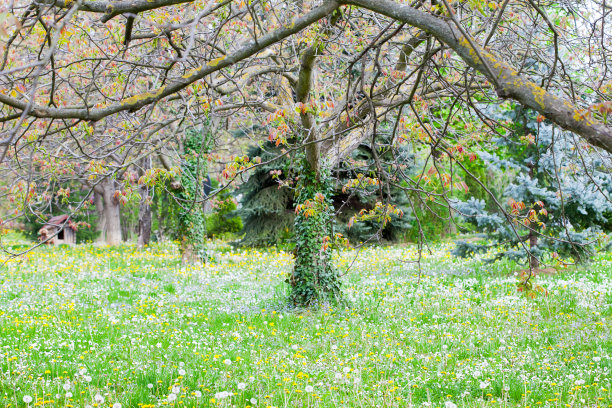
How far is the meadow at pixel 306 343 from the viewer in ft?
14.0

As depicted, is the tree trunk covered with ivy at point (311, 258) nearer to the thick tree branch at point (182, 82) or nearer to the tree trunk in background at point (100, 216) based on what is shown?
the thick tree branch at point (182, 82)

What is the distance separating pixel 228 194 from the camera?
62.4 feet

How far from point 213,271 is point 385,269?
3924mm

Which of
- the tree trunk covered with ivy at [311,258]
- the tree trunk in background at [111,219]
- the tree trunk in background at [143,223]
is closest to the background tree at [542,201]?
the tree trunk covered with ivy at [311,258]

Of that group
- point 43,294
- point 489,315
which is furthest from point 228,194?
point 489,315

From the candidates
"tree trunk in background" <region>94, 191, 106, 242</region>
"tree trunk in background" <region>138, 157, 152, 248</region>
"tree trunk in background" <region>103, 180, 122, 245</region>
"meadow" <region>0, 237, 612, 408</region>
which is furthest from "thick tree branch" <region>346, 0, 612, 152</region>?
"tree trunk in background" <region>94, 191, 106, 242</region>

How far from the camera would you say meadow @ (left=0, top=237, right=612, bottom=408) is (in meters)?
4.28

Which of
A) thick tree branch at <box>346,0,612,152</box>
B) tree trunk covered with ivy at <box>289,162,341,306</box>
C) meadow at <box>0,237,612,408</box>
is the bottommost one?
meadow at <box>0,237,612,408</box>

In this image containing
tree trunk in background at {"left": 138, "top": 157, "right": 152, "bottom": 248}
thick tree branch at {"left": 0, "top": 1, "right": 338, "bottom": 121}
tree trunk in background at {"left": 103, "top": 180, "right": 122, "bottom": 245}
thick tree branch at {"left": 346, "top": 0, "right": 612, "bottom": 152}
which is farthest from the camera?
tree trunk in background at {"left": 103, "top": 180, "right": 122, "bottom": 245}

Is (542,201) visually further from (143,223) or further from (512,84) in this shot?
(143,223)

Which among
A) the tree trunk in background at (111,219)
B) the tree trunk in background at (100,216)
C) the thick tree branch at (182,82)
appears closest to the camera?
the thick tree branch at (182,82)

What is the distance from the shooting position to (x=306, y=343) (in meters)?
5.95

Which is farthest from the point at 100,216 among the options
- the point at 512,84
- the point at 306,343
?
the point at 512,84

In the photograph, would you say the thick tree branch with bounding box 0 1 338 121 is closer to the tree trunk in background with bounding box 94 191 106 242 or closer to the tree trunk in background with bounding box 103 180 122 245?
the tree trunk in background with bounding box 103 180 122 245
